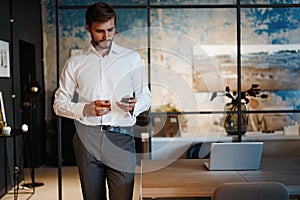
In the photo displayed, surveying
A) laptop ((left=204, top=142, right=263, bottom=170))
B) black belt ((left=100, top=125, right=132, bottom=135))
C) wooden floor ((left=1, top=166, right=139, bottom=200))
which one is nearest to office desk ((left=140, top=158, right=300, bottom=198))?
laptop ((left=204, top=142, right=263, bottom=170))

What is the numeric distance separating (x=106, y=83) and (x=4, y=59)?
3.27 meters

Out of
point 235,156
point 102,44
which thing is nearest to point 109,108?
point 102,44

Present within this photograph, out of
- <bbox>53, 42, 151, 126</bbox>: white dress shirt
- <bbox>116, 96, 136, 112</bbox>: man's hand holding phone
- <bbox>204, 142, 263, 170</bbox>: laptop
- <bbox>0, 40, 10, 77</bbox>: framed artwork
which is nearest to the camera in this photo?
<bbox>116, 96, 136, 112</bbox>: man's hand holding phone

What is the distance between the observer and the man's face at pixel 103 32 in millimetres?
2219

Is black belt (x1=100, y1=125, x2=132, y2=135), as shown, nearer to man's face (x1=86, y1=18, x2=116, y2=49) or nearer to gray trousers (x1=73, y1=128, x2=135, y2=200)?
gray trousers (x1=73, y1=128, x2=135, y2=200)

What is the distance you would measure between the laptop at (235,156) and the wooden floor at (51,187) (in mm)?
2130

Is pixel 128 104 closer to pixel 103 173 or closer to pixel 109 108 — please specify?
pixel 109 108

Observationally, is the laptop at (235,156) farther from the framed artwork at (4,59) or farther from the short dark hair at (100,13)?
the framed artwork at (4,59)

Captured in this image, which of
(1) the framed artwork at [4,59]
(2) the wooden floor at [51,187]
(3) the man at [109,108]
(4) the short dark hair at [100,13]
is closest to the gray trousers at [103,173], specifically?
(3) the man at [109,108]

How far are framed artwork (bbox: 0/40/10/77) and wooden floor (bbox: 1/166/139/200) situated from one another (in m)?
1.26

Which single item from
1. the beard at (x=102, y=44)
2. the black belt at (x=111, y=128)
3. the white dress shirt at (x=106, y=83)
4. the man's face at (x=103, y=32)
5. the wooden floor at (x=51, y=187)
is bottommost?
the wooden floor at (x=51, y=187)

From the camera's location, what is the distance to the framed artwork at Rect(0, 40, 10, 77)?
5.18 m

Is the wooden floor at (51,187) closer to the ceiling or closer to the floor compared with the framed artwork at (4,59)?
closer to the floor

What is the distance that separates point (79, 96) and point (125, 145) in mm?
306
